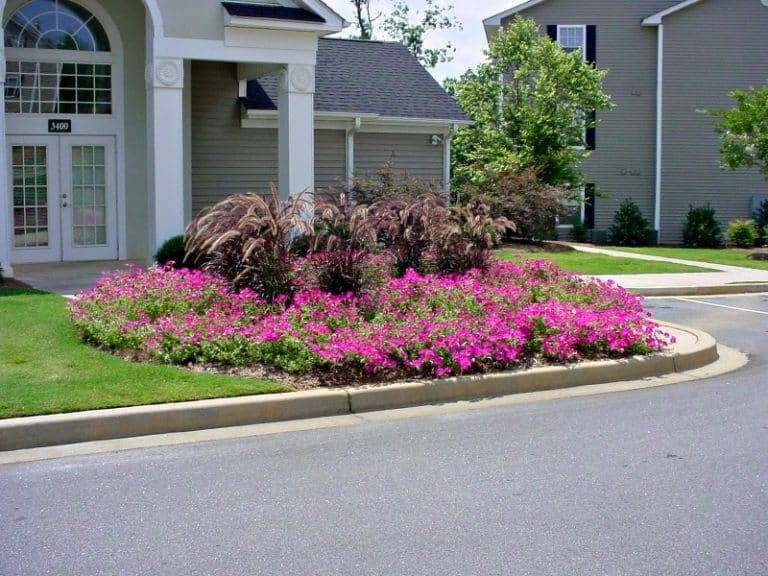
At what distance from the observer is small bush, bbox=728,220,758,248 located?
1242 inches

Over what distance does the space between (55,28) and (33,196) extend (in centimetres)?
301

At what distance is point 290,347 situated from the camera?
8680 mm

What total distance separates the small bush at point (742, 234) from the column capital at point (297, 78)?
64.6ft

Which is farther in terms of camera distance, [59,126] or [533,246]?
[533,246]

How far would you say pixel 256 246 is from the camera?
1002cm

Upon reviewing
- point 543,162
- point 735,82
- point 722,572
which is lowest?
point 722,572

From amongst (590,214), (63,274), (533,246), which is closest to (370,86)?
(533,246)

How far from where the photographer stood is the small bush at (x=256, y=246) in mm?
10141

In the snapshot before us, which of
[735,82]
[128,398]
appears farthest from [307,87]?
[735,82]

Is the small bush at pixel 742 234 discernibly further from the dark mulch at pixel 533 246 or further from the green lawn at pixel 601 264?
the green lawn at pixel 601 264

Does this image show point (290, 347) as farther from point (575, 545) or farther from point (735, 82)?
point (735, 82)

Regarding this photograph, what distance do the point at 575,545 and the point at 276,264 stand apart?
18.9ft

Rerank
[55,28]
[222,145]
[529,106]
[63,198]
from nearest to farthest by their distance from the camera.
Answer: [55,28] → [63,198] → [222,145] → [529,106]

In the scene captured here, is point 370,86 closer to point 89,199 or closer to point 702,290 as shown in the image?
point 89,199
